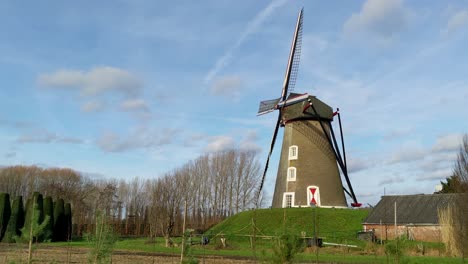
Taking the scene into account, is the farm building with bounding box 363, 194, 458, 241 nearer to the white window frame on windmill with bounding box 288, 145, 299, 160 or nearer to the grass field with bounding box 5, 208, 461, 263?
the grass field with bounding box 5, 208, 461, 263

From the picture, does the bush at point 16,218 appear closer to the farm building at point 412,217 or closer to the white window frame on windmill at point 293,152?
the white window frame on windmill at point 293,152

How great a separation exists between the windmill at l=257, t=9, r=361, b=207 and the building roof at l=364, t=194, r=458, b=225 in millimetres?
4421

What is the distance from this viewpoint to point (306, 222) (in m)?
35.2

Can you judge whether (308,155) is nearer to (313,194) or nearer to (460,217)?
(313,194)

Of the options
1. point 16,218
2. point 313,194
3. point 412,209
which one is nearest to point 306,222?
point 313,194

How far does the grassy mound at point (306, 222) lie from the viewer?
1321 inches

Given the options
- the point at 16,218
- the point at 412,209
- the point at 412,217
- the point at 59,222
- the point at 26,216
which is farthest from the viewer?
the point at 59,222

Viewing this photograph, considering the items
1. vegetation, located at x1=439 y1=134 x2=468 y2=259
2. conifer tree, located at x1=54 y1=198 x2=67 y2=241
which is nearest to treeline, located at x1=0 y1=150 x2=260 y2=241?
conifer tree, located at x1=54 y1=198 x2=67 y2=241

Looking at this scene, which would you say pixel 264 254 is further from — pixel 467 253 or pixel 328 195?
pixel 328 195

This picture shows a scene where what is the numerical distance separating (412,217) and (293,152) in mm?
11087

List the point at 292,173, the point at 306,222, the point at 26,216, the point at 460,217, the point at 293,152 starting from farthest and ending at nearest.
Result: 1. the point at 293,152
2. the point at 292,173
3. the point at 26,216
4. the point at 306,222
5. the point at 460,217

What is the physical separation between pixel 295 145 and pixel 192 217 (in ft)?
84.6

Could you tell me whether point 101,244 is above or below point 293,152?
below

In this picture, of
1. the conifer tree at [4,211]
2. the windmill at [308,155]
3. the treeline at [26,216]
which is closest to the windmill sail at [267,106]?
the windmill at [308,155]
